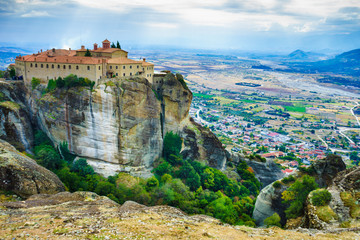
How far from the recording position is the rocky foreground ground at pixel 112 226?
18931 millimetres

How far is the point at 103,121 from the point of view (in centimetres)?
4784

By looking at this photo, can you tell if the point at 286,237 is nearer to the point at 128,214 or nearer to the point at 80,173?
the point at 128,214

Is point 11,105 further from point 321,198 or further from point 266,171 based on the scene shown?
point 266,171

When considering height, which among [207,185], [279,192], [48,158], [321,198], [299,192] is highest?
[321,198]

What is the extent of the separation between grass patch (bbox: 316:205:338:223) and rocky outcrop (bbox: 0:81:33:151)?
1732 inches

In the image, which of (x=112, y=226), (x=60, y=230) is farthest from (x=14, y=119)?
(x=112, y=226)

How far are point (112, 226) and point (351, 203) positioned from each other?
19593 mm

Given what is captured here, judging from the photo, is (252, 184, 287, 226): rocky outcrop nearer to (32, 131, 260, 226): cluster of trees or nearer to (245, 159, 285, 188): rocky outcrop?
(32, 131, 260, 226): cluster of trees

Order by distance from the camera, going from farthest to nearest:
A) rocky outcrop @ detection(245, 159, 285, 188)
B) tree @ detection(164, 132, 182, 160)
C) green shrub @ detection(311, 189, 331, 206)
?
rocky outcrop @ detection(245, 159, 285, 188)
tree @ detection(164, 132, 182, 160)
green shrub @ detection(311, 189, 331, 206)

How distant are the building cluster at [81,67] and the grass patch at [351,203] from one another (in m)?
37.1

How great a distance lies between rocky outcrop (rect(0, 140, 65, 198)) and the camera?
1155 inches

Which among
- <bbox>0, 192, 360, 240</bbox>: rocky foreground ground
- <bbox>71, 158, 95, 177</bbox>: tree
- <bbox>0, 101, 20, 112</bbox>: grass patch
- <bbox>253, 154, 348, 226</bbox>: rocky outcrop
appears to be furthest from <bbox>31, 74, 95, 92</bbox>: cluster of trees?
<bbox>253, 154, 348, 226</bbox>: rocky outcrop

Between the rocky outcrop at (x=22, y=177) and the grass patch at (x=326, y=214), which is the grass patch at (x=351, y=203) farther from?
the rocky outcrop at (x=22, y=177)

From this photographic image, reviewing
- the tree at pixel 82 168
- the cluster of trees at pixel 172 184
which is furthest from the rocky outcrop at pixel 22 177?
the tree at pixel 82 168
